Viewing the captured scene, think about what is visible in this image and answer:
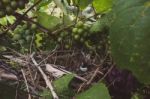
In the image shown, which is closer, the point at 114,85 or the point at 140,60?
the point at 140,60

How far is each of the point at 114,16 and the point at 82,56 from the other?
0.46 metres

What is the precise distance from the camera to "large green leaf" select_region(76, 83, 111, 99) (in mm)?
1016

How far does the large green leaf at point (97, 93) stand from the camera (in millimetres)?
1016

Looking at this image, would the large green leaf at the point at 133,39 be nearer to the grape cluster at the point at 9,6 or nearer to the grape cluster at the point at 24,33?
the grape cluster at the point at 9,6

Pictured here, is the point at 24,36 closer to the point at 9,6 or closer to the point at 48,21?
the point at 48,21

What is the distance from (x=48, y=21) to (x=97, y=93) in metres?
0.47

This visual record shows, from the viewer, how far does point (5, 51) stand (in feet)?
4.39

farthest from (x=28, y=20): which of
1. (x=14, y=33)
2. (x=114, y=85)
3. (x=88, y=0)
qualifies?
(x=114, y=85)

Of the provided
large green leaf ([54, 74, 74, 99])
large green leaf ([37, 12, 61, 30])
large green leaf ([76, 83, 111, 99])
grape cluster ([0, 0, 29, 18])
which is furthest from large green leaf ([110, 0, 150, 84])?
large green leaf ([37, 12, 61, 30])

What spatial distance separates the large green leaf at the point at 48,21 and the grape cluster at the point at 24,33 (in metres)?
0.05

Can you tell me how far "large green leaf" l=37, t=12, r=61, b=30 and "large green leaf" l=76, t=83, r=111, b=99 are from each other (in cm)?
41

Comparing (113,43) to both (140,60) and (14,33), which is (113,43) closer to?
(140,60)

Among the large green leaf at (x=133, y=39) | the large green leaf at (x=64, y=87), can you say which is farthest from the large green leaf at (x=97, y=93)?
the large green leaf at (x=133, y=39)

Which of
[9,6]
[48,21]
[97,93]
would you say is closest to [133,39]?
[97,93]
